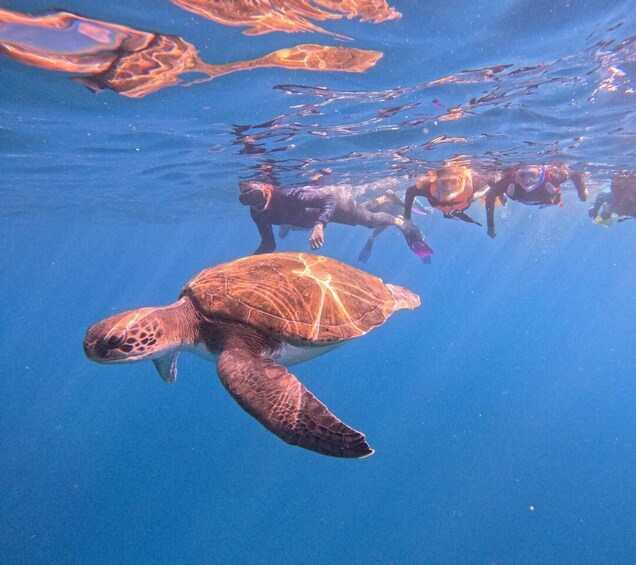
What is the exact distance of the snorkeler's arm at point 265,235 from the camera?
1026 centimetres

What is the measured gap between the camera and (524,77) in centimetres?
784

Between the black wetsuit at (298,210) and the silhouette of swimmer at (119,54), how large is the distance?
12.2 ft

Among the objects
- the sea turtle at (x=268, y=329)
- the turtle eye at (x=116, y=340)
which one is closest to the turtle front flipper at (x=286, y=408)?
the sea turtle at (x=268, y=329)

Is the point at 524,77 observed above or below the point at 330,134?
above

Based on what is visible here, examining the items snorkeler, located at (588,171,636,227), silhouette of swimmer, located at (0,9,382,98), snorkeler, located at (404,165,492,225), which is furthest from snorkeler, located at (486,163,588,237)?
silhouette of swimmer, located at (0,9,382,98)

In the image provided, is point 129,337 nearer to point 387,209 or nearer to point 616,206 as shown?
point 387,209

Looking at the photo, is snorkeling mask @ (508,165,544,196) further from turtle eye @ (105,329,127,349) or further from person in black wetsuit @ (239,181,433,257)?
turtle eye @ (105,329,127,349)

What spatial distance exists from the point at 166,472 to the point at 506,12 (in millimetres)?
21317

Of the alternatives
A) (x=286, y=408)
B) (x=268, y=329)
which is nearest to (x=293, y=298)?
(x=268, y=329)

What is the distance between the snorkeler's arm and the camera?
10.3 metres

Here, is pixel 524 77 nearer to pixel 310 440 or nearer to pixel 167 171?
pixel 310 440

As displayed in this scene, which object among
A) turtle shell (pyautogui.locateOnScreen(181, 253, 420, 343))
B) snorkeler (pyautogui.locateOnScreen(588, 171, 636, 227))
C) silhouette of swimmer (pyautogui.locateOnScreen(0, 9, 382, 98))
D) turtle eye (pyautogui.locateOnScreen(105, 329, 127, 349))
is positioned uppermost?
snorkeler (pyautogui.locateOnScreen(588, 171, 636, 227))

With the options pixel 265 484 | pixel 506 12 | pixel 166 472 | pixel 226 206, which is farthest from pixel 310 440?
pixel 226 206

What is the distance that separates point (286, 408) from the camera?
3.00 meters
